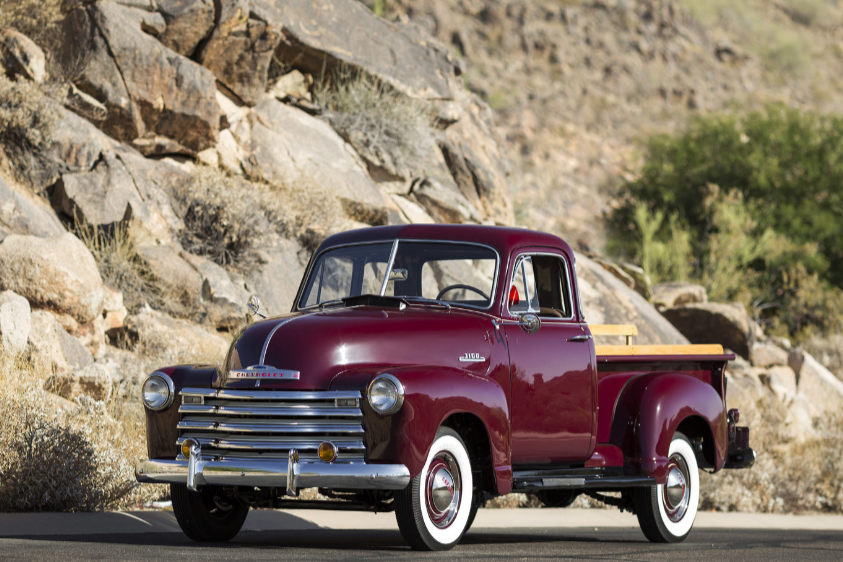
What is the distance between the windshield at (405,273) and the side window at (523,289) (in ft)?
0.62

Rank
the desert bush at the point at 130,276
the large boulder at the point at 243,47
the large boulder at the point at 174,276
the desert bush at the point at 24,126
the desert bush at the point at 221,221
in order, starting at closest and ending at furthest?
the desert bush at the point at 130,276, the large boulder at the point at 174,276, the desert bush at the point at 24,126, the desert bush at the point at 221,221, the large boulder at the point at 243,47

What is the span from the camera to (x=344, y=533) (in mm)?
9492

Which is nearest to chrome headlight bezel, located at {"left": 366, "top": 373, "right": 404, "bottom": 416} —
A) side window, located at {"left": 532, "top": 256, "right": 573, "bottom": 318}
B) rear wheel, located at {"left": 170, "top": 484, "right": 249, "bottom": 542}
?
rear wheel, located at {"left": 170, "top": 484, "right": 249, "bottom": 542}

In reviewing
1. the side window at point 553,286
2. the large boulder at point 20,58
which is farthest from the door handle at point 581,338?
the large boulder at point 20,58

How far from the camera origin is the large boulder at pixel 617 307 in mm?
19375

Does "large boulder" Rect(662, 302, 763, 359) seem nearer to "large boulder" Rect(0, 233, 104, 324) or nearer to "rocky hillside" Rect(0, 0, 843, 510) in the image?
"rocky hillside" Rect(0, 0, 843, 510)

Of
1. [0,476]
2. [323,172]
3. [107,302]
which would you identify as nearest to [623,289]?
[323,172]

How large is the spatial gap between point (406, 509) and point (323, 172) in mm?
12554

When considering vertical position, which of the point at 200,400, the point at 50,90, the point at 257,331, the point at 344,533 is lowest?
the point at 344,533

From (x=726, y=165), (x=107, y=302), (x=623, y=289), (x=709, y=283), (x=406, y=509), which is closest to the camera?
(x=406, y=509)

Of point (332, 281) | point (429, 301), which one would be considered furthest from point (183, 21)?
point (429, 301)

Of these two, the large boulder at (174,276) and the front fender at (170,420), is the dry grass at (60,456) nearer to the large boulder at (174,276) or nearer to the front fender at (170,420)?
the front fender at (170,420)

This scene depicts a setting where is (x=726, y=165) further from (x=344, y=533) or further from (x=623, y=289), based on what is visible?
(x=344, y=533)

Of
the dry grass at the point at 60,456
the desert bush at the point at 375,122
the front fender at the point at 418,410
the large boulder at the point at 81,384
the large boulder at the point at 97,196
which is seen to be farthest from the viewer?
the desert bush at the point at 375,122
